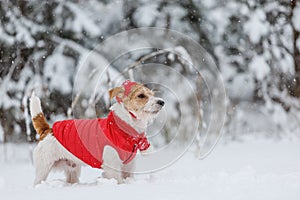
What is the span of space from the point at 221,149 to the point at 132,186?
16.3 ft

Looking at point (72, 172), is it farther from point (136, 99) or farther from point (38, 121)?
point (136, 99)

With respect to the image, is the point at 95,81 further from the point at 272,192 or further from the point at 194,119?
the point at 272,192

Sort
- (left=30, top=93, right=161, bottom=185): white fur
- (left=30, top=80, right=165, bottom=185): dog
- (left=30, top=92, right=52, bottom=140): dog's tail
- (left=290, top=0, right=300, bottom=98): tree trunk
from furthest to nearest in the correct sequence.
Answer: (left=290, top=0, right=300, bottom=98): tree trunk → (left=30, top=92, right=52, bottom=140): dog's tail → (left=30, top=93, right=161, bottom=185): white fur → (left=30, top=80, right=165, bottom=185): dog

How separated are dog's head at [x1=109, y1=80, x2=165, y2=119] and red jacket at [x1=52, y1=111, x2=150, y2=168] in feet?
0.60

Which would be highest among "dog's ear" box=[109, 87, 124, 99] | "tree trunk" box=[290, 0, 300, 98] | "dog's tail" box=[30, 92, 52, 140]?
"tree trunk" box=[290, 0, 300, 98]

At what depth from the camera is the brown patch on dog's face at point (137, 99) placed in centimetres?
405

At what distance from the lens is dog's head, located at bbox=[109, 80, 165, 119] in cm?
402

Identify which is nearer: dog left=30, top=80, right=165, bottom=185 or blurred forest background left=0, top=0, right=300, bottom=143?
dog left=30, top=80, right=165, bottom=185

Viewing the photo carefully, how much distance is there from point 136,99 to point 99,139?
542 millimetres

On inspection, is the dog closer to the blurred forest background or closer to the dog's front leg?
the dog's front leg

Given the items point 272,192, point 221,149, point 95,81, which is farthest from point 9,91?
point 272,192

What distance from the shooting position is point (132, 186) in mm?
3510

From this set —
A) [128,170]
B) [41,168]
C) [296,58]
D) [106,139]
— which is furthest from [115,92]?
[296,58]

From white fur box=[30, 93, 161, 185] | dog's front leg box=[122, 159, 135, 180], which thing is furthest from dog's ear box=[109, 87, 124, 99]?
dog's front leg box=[122, 159, 135, 180]
